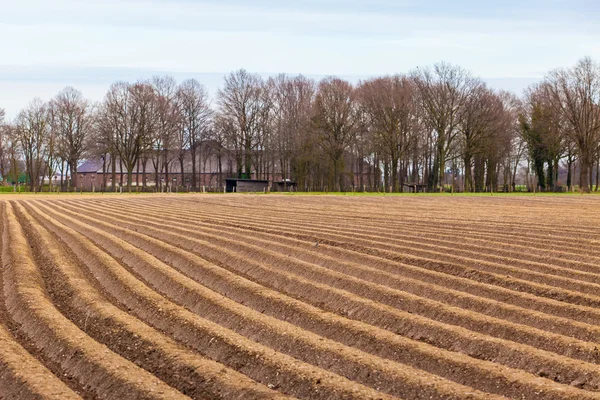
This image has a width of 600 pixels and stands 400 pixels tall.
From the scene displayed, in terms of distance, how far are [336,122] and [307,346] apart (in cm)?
7460

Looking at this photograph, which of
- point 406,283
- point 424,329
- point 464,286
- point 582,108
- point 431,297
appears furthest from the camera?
point 582,108

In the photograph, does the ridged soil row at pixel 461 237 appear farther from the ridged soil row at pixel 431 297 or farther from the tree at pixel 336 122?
the tree at pixel 336 122

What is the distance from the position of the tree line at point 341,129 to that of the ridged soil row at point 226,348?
6701 centimetres

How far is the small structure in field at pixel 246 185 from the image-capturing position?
84062 mm

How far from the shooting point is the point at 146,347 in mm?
10203

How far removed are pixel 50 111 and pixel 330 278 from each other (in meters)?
87.3

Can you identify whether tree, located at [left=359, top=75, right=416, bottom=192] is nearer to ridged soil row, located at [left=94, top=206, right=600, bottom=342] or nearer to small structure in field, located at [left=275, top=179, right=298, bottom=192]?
small structure in field, located at [left=275, top=179, right=298, bottom=192]

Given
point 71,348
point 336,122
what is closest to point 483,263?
point 71,348

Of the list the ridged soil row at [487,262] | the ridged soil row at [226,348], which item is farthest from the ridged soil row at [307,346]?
the ridged soil row at [487,262]

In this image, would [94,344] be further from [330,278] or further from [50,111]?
[50,111]

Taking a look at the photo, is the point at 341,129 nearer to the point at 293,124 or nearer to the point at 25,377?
the point at 293,124

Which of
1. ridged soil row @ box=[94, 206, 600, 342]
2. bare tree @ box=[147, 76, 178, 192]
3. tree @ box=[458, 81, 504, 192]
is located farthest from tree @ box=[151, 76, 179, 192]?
ridged soil row @ box=[94, 206, 600, 342]

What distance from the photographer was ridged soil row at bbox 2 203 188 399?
833cm

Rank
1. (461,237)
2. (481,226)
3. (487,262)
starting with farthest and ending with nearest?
(481,226)
(461,237)
(487,262)
